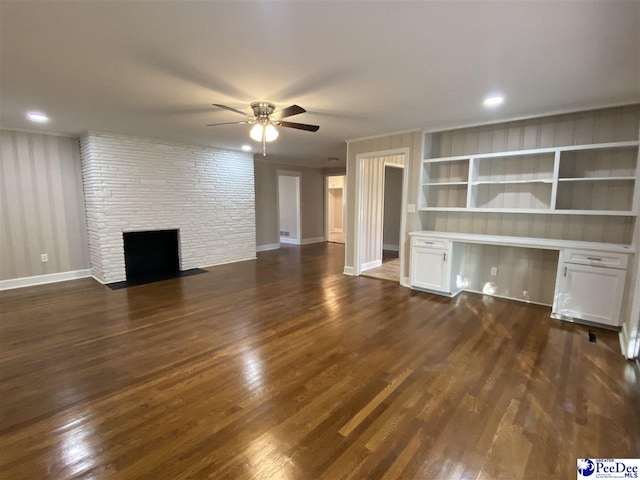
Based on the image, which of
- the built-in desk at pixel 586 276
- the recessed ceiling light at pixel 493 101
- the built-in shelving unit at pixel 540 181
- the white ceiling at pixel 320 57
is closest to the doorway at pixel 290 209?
the built-in shelving unit at pixel 540 181

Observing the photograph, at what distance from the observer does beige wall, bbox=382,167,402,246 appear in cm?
805

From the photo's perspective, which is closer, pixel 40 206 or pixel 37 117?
pixel 37 117

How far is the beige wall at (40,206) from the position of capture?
14.8 feet

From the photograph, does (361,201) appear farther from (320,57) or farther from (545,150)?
(320,57)

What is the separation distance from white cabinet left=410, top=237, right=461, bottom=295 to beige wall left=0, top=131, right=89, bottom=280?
213 inches

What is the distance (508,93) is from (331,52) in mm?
1897

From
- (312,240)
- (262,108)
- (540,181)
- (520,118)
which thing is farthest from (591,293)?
(312,240)

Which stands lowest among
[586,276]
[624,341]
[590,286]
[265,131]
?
[624,341]

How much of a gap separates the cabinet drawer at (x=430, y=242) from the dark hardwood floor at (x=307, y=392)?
0.84 metres

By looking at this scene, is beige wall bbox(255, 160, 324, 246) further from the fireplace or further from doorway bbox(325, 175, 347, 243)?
the fireplace

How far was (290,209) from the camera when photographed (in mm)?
9258

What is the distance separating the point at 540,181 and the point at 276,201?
594 cm

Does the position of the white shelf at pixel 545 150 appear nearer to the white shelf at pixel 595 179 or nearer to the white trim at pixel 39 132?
the white shelf at pixel 595 179

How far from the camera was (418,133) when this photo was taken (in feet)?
14.6
